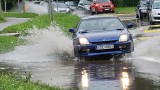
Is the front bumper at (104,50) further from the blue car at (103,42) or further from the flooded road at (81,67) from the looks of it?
the flooded road at (81,67)

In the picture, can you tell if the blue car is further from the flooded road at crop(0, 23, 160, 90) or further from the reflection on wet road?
the reflection on wet road

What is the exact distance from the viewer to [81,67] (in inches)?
545

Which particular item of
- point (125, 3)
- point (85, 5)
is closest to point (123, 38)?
point (85, 5)

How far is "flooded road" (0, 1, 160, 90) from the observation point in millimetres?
10766

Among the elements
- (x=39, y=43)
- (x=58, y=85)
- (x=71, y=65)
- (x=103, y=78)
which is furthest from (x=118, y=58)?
(x=39, y=43)

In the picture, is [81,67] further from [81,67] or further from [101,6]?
[101,6]

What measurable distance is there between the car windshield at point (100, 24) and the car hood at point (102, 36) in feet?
2.20

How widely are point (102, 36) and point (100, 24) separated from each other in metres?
1.33

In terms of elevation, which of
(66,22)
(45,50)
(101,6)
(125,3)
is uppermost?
(45,50)

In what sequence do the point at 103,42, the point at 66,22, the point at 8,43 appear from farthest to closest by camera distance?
the point at 66,22, the point at 8,43, the point at 103,42

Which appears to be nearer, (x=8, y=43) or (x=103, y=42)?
(x=103, y=42)

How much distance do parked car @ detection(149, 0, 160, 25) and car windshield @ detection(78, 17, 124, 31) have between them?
51.8 feet

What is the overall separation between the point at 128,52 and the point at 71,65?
195cm

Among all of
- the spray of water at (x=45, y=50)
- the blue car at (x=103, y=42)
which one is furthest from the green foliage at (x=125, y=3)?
the blue car at (x=103, y=42)
